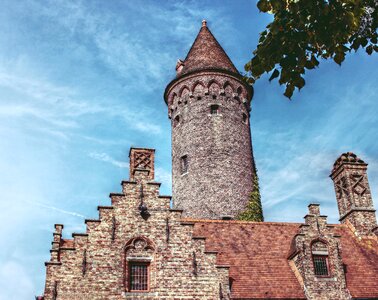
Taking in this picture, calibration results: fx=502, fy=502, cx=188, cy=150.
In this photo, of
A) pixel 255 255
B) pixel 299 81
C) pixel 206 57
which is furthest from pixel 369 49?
pixel 206 57

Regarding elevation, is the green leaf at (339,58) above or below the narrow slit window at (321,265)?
above

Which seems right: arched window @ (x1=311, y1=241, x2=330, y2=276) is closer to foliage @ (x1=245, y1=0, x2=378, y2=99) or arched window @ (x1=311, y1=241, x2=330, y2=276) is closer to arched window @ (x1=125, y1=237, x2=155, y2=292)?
arched window @ (x1=125, y1=237, x2=155, y2=292)

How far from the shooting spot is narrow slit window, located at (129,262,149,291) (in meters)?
17.7

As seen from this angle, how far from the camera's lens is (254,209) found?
3022 centimetres

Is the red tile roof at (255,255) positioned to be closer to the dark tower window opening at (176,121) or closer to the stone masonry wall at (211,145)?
the stone masonry wall at (211,145)

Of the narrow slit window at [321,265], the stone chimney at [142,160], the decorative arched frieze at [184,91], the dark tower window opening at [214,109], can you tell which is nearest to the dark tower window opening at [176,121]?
the decorative arched frieze at [184,91]

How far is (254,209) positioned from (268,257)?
9269 millimetres

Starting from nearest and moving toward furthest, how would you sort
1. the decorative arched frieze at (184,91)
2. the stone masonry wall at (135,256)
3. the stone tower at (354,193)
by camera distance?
1. the stone masonry wall at (135,256)
2. the stone tower at (354,193)
3. the decorative arched frieze at (184,91)

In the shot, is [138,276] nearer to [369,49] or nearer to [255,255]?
[255,255]

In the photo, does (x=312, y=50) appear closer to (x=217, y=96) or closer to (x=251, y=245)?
(x=251, y=245)

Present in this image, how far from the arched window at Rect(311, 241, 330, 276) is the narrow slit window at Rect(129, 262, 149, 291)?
22.7 ft

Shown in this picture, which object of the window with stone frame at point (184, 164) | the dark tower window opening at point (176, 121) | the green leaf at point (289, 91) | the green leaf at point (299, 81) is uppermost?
the dark tower window opening at point (176, 121)

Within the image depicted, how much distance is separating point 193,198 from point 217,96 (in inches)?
283

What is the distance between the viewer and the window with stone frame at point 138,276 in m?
17.7
